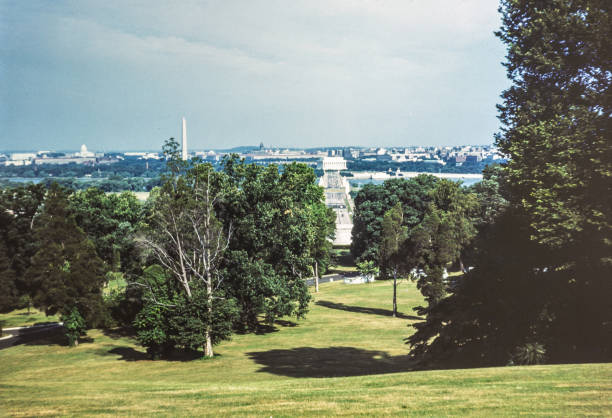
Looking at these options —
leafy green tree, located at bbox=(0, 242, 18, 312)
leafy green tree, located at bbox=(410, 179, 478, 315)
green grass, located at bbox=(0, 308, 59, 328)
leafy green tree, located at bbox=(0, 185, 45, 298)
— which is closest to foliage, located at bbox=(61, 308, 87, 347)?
green grass, located at bbox=(0, 308, 59, 328)

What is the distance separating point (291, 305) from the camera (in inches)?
1219

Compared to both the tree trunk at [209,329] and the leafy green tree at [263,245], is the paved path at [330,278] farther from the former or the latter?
the tree trunk at [209,329]

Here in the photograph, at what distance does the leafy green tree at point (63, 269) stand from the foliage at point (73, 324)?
0.31 metres

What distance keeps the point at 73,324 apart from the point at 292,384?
63.7 ft

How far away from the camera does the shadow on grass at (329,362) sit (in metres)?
19.1

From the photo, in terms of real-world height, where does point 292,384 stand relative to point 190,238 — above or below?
below

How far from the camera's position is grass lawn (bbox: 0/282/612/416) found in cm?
1044

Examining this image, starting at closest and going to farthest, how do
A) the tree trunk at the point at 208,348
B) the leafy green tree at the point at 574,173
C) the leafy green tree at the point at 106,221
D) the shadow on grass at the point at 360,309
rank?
the leafy green tree at the point at 574,173, the tree trunk at the point at 208,348, the shadow on grass at the point at 360,309, the leafy green tree at the point at 106,221

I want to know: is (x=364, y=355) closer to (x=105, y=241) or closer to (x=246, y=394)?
(x=246, y=394)

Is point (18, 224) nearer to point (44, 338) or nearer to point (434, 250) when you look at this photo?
point (44, 338)

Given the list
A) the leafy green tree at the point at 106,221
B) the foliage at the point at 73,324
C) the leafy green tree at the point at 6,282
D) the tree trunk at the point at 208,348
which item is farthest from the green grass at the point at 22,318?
the tree trunk at the point at 208,348

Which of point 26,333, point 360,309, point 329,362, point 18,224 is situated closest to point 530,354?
point 329,362

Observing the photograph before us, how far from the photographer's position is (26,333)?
115 ft

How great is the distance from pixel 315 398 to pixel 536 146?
12.8 meters
